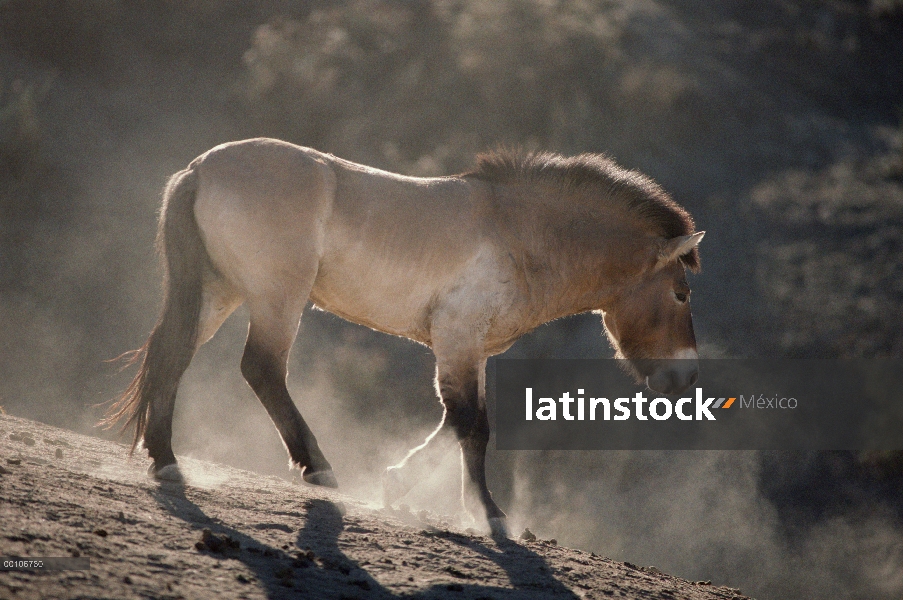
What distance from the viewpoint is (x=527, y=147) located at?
60.8ft

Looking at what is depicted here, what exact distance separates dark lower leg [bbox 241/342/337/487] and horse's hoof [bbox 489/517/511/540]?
1.12 metres

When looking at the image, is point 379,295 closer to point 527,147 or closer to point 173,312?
point 173,312

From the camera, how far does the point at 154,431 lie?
5.29m

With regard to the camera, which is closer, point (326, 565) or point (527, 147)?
point (326, 565)

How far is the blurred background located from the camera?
43.3 ft

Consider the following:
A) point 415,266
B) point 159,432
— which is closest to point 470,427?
point 415,266

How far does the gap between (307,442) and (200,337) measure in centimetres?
110

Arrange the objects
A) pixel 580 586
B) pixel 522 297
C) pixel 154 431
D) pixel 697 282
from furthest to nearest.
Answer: pixel 697 282 < pixel 522 297 < pixel 154 431 < pixel 580 586

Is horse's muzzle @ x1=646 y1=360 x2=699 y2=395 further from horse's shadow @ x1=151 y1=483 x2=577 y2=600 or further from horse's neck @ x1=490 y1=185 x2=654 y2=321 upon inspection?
horse's shadow @ x1=151 y1=483 x2=577 y2=600

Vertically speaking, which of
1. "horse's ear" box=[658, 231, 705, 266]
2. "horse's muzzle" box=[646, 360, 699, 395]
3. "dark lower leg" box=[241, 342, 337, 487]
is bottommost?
"dark lower leg" box=[241, 342, 337, 487]

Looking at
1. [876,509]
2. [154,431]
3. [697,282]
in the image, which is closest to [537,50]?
[697,282]

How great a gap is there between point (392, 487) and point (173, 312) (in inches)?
72.5

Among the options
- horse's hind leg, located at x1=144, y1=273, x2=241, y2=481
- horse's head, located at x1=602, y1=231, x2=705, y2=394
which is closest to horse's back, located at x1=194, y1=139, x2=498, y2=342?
horse's hind leg, located at x1=144, y1=273, x2=241, y2=481

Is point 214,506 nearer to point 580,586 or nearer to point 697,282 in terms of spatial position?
point 580,586
